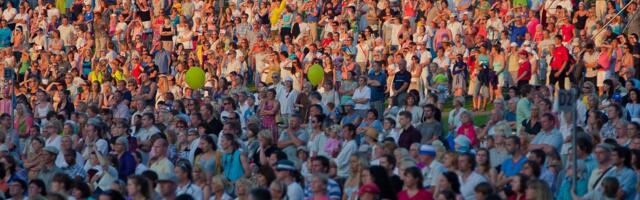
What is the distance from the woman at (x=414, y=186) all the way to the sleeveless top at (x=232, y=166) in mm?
3825

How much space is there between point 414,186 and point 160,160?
163 inches

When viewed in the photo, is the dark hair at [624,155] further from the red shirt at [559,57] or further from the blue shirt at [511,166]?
the red shirt at [559,57]

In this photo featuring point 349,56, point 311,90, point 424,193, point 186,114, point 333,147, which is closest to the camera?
point 424,193

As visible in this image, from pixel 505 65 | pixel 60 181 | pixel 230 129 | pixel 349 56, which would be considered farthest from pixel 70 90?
pixel 60 181

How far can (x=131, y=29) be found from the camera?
36938 millimetres

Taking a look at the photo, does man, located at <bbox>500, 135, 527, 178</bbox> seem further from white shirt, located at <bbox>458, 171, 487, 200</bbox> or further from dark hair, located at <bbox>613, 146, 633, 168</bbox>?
dark hair, located at <bbox>613, 146, 633, 168</bbox>

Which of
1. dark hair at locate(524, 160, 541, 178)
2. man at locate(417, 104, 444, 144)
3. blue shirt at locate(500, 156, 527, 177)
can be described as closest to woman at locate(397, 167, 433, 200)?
dark hair at locate(524, 160, 541, 178)

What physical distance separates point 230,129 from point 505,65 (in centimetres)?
870

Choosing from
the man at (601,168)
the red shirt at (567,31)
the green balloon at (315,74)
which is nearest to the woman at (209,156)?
the man at (601,168)

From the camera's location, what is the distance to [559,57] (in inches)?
1124

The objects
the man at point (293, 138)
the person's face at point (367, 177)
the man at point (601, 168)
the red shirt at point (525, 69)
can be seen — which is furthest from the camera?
the red shirt at point (525, 69)

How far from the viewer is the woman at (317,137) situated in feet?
70.7

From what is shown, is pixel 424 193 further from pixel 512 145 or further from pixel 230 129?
pixel 230 129

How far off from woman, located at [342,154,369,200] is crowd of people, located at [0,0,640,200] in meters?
0.03
